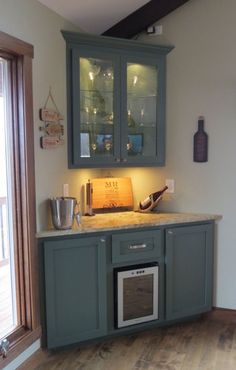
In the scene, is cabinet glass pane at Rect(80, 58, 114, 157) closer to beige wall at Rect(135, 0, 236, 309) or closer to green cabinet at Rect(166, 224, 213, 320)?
beige wall at Rect(135, 0, 236, 309)

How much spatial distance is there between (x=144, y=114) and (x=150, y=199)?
0.74 m

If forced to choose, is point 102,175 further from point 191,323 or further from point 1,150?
point 191,323

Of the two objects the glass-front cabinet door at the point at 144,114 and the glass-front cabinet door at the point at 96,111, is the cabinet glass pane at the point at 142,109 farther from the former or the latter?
the glass-front cabinet door at the point at 96,111

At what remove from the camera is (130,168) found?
345 centimetres

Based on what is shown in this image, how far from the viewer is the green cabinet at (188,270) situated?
298 centimetres

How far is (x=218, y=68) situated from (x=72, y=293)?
6.99ft

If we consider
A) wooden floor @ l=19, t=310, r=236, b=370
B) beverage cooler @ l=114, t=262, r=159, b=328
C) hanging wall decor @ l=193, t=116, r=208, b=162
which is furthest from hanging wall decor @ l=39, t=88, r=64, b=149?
wooden floor @ l=19, t=310, r=236, b=370

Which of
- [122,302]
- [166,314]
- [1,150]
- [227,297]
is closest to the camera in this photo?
[1,150]

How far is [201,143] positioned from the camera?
10.3ft

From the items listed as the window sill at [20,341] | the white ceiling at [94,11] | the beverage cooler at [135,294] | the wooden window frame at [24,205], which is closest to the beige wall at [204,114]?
the white ceiling at [94,11]

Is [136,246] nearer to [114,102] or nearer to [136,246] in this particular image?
[136,246]

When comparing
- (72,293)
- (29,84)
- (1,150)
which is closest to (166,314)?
(72,293)

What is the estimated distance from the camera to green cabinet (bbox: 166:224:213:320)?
2979mm

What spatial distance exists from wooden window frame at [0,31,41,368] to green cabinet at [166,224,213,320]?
1063 millimetres
